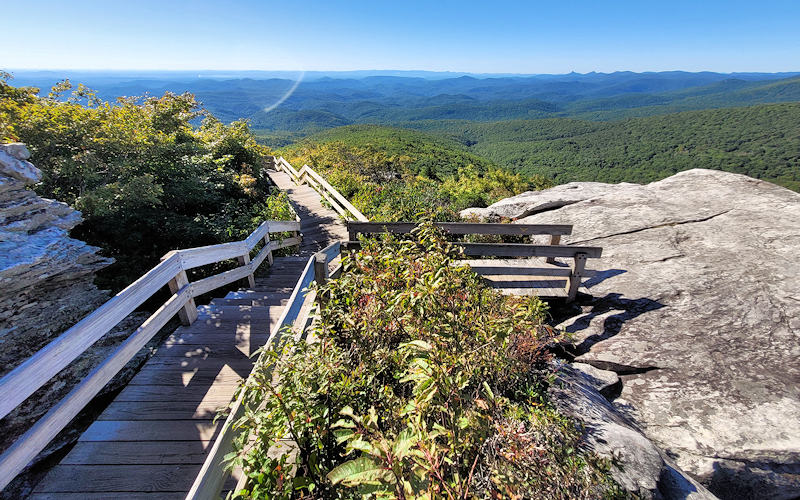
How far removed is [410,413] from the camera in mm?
1903

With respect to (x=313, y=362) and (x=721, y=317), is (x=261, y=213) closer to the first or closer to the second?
(x=313, y=362)

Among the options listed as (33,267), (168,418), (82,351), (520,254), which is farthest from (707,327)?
(33,267)

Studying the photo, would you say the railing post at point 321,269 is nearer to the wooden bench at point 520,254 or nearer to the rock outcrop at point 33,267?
the wooden bench at point 520,254

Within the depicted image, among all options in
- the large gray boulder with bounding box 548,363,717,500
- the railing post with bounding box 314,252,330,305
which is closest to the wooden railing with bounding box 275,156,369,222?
the railing post with bounding box 314,252,330,305

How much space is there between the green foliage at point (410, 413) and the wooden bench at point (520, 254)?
2.43 m

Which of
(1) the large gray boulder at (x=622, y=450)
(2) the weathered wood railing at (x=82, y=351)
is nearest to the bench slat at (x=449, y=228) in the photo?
(2) the weathered wood railing at (x=82, y=351)

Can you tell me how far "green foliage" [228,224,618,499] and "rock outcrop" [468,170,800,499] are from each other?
2215mm

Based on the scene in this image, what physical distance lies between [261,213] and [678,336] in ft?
29.2

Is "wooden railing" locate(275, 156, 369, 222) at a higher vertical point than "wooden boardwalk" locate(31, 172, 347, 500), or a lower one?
higher

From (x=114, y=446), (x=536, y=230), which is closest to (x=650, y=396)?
(x=536, y=230)

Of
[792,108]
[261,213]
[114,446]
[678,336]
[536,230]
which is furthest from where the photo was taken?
[792,108]

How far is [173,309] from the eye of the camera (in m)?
3.72

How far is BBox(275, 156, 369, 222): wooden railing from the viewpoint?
7836mm

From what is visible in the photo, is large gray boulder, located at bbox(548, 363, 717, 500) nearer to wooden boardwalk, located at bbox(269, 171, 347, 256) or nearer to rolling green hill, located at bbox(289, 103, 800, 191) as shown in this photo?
wooden boardwalk, located at bbox(269, 171, 347, 256)
